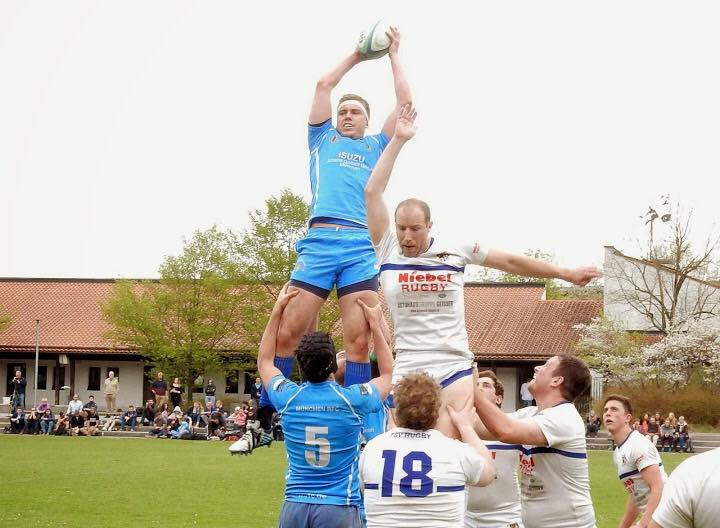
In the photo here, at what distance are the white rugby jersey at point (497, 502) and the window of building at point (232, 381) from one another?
57639mm

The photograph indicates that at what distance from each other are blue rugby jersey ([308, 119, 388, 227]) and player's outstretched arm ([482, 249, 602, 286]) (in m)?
2.15

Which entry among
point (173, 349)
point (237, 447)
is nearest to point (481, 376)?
point (237, 447)

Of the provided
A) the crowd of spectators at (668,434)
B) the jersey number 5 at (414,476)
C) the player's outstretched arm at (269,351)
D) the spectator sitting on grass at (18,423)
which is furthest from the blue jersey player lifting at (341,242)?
the spectator sitting on grass at (18,423)

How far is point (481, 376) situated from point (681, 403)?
151 ft

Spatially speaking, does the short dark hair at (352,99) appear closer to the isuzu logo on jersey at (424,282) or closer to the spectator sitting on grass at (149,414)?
the isuzu logo on jersey at (424,282)

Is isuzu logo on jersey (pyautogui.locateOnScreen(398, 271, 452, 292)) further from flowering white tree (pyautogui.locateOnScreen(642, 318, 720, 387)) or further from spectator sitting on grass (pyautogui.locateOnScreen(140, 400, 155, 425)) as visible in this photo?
flowering white tree (pyautogui.locateOnScreen(642, 318, 720, 387))

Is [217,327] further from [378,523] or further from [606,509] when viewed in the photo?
[378,523]

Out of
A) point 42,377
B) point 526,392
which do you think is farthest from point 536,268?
point 42,377

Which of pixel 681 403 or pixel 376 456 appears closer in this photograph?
pixel 376 456

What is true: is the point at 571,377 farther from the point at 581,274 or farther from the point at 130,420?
the point at 130,420

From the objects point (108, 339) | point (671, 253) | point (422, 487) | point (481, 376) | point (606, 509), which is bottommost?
point (606, 509)

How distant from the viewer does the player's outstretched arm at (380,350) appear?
877 centimetres

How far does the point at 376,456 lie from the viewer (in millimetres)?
7227

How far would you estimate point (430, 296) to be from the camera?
8.51 meters
